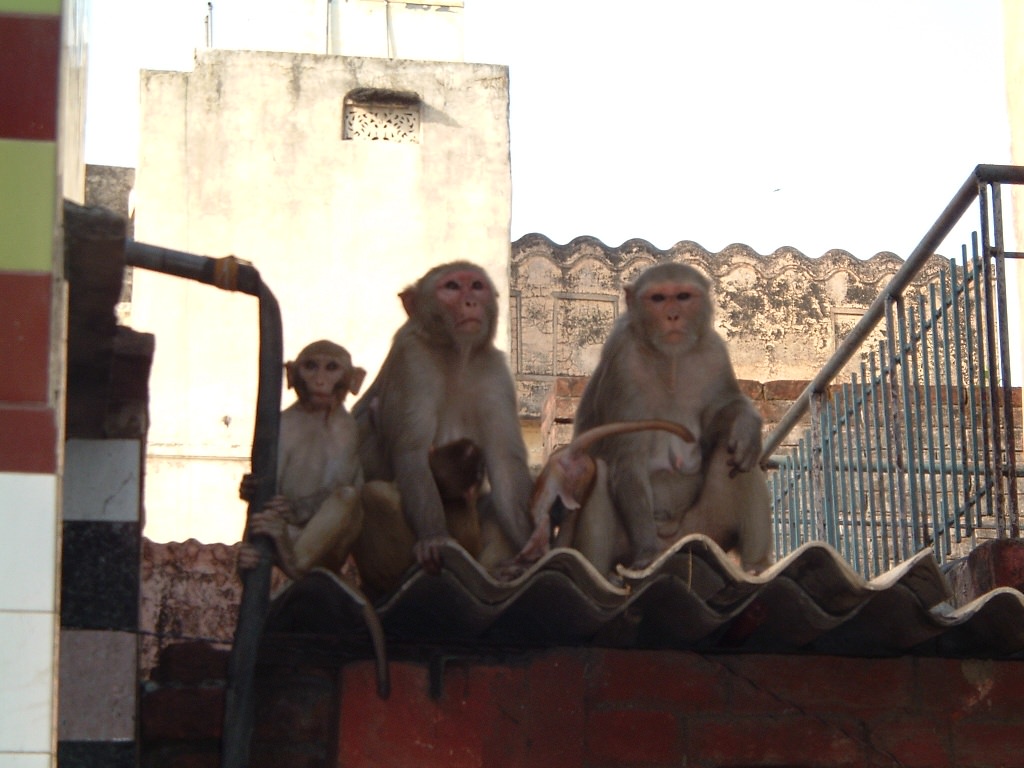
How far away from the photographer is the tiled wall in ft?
9.52

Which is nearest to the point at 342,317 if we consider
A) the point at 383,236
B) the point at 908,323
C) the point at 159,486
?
the point at 383,236

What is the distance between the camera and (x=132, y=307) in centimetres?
1360

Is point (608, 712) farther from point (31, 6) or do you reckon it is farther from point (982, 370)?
point (31, 6)

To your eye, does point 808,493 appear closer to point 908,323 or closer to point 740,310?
point 908,323

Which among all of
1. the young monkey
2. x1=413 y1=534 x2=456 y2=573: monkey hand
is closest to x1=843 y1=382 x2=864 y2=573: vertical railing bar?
the young monkey

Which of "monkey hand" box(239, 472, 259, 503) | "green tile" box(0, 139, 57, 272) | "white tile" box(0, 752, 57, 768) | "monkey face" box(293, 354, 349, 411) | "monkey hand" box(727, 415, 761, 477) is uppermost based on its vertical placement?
"green tile" box(0, 139, 57, 272)

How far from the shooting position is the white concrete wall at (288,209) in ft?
43.7

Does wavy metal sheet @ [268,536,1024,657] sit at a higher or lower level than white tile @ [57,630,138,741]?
higher

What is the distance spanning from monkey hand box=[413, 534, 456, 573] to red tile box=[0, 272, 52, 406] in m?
1.38

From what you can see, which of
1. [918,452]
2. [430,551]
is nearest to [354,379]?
[430,551]

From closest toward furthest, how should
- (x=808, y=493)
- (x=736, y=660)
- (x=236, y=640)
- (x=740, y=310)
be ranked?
(x=236, y=640)
(x=736, y=660)
(x=808, y=493)
(x=740, y=310)

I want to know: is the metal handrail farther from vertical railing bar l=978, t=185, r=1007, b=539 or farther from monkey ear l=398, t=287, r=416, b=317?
monkey ear l=398, t=287, r=416, b=317

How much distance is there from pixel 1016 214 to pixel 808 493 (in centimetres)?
206

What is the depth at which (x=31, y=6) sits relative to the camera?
10.4 ft
